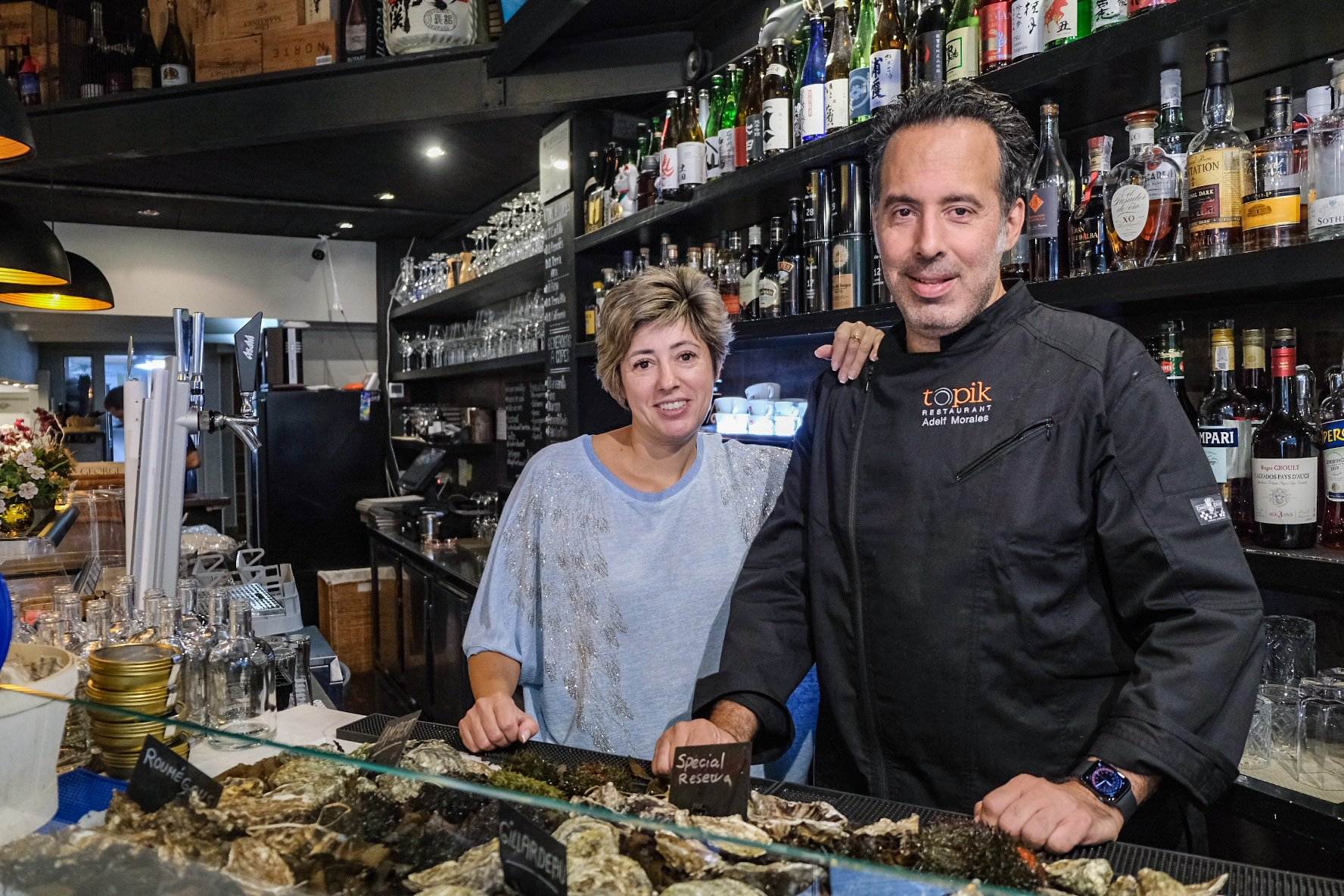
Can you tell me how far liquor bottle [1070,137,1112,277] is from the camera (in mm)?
1900

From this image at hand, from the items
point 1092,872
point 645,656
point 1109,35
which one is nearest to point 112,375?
point 645,656

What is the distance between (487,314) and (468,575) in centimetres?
205

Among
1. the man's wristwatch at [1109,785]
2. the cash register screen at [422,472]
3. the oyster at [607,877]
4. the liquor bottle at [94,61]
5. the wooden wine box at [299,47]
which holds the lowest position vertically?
the man's wristwatch at [1109,785]

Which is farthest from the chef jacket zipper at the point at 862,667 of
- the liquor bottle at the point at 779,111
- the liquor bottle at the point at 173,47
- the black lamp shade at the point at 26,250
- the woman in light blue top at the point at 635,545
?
the liquor bottle at the point at 173,47

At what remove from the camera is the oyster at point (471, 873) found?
75 centimetres

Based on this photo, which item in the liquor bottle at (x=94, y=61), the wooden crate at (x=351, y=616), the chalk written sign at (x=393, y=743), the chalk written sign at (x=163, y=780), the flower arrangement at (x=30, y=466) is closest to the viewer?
the chalk written sign at (x=163, y=780)

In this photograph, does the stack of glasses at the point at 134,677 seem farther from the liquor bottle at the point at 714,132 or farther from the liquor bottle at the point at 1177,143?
the liquor bottle at the point at 714,132

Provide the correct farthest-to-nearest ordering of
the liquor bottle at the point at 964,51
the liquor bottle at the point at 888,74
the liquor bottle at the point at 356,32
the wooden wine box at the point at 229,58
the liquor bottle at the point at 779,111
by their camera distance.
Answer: the wooden wine box at the point at 229,58
the liquor bottle at the point at 356,32
the liquor bottle at the point at 779,111
the liquor bottle at the point at 888,74
the liquor bottle at the point at 964,51

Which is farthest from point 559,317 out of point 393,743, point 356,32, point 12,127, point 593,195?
point 393,743

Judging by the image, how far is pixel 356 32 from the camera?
4387 mm

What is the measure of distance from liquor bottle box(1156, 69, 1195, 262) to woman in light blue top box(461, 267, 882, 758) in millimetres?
617

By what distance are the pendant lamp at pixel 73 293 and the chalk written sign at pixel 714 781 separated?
545 centimetres

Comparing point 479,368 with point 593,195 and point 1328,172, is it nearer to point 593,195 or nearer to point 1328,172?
point 593,195

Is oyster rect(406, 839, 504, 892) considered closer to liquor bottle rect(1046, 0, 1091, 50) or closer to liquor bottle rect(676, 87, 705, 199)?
liquor bottle rect(1046, 0, 1091, 50)
